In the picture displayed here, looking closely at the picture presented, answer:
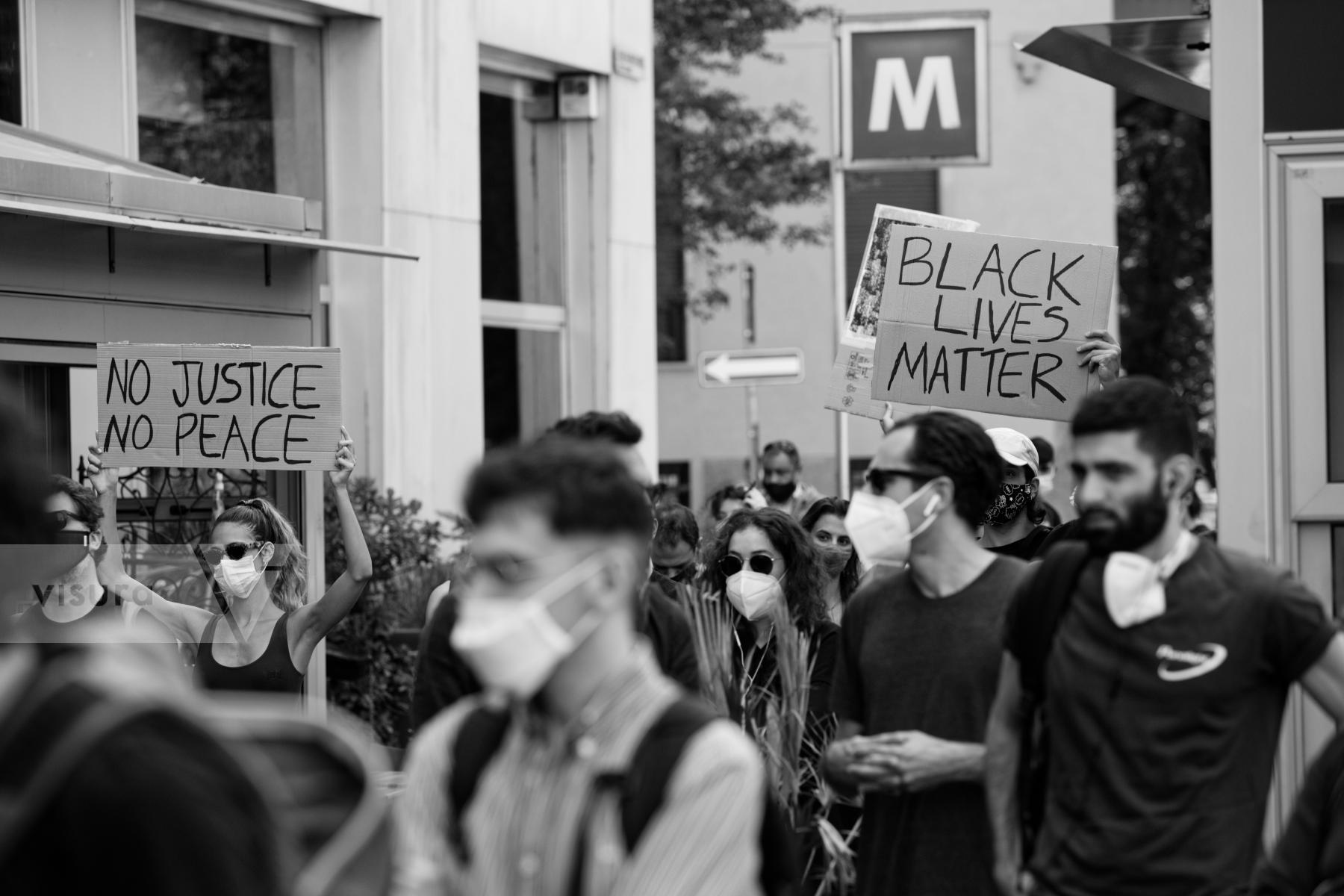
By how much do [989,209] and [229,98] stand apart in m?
15.7

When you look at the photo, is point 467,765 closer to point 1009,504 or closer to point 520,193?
point 1009,504

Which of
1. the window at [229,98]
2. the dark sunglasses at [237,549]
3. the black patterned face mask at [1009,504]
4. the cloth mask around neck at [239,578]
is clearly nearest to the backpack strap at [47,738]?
the black patterned face mask at [1009,504]

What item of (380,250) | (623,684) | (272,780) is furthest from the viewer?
(380,250)

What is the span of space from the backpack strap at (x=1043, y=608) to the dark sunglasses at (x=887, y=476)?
51 centimetres

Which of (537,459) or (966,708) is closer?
(537,459)

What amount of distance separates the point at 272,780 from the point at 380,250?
8.29 meters

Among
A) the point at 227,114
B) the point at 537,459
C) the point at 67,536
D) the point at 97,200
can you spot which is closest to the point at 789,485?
the point at 227,114

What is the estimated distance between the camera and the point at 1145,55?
329 inches

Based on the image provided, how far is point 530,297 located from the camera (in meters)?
15.9

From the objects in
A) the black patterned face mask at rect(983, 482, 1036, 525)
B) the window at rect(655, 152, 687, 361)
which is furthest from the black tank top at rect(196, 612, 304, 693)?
the window at rect(655, 152, 687, 361)

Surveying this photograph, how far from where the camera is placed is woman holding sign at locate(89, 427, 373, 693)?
6.34 metres

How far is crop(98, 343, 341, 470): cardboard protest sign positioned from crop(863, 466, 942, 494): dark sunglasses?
3.58 meters

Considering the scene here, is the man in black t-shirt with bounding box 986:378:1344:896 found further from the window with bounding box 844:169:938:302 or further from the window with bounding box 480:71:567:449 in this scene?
the window with bounding box 844:169:938:302

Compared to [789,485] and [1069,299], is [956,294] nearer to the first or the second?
[1069,299]
